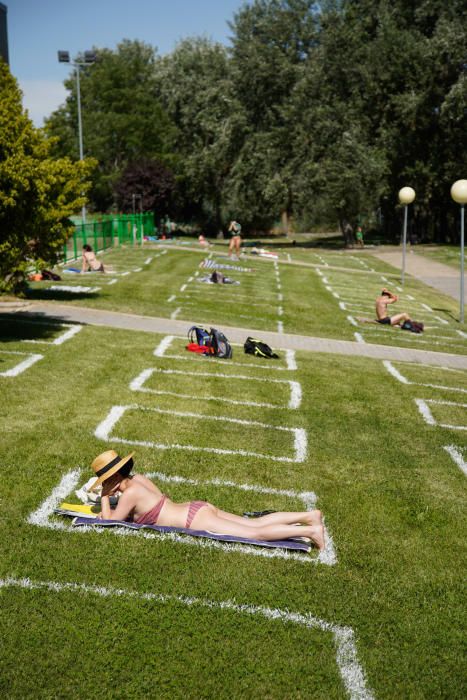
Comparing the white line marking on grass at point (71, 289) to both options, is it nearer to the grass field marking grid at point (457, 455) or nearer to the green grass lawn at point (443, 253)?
the grass field marking grid at point (457, 455)

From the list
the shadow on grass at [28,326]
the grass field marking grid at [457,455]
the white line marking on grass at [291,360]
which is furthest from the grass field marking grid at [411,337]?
the grass field marking grid at [457,455]

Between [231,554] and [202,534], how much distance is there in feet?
1.17

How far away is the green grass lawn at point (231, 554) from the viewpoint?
4.98m

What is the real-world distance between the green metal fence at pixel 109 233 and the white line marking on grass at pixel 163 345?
49.8 ft

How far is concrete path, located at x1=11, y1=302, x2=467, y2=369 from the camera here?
658 inches

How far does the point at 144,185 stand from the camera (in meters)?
55.2

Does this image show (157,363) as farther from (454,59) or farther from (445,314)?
(454,59)

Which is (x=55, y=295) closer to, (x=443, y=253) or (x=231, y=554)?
(x=231, y=554)

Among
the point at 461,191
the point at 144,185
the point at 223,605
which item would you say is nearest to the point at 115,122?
the point at 144,185

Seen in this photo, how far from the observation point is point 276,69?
4878 centimetres

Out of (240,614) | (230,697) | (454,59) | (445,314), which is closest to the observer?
(230,697)

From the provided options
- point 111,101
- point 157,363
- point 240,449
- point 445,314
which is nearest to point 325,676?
point 240,449

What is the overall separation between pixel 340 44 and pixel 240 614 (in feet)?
161

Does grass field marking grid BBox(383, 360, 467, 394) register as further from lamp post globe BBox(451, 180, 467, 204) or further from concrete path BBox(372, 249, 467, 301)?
concrete path BBox(372, 249, 467, 301)
